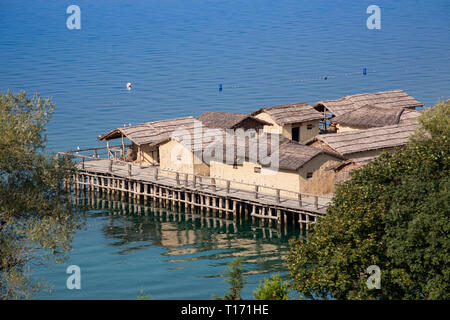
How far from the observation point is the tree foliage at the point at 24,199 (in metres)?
28.3

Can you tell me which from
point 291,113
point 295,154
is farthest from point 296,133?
point 295,154

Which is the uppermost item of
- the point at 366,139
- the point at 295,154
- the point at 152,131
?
the point at 152,131

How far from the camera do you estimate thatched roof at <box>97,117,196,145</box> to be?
54.6 m

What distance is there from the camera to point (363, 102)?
2468 inches

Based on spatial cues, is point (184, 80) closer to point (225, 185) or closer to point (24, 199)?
point (225, 185)

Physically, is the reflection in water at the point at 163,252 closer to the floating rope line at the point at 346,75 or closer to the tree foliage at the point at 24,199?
the tree foliage at the point at 24,199

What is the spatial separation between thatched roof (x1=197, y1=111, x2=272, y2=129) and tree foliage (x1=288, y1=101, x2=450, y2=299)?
25301mm

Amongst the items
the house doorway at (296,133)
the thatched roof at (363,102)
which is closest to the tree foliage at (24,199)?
the house doorway at (296,133)

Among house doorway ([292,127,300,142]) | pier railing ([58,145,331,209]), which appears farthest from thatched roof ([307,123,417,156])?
house doorway ([292,127,300,142])

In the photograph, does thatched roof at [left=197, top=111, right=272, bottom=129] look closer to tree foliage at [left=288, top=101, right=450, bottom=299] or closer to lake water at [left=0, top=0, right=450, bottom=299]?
lake water at [left=0, top=0, right=450, bottom=299]

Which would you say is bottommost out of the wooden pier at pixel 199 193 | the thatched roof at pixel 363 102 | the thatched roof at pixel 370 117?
the wooden pier at pixel 199 193

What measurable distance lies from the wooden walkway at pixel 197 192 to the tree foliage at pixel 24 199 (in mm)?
15545

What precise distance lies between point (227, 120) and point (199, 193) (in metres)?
8.35
